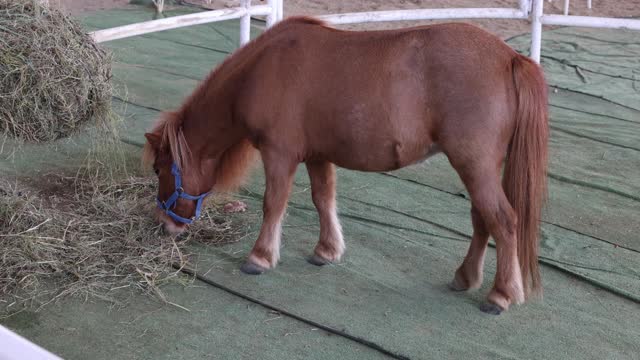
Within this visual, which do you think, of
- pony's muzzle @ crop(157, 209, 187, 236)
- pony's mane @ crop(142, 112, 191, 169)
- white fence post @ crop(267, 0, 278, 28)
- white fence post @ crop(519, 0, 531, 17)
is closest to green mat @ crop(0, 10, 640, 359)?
pony's muzzle @ crop(157, 209, 187, 236)

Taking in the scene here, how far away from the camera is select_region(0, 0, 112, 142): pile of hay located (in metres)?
3.14

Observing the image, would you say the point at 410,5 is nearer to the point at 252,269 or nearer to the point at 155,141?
the point at 155,141

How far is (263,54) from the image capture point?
10.7ft

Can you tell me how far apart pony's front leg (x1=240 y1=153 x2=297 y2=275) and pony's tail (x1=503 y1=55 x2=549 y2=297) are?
93 centimetres

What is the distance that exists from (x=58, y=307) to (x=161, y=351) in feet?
1.83

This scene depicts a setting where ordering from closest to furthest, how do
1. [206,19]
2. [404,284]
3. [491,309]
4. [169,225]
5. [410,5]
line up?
1. [491,309]
2. [404,284]
3. [169,225]
4. [206,19]
5. [410,5]

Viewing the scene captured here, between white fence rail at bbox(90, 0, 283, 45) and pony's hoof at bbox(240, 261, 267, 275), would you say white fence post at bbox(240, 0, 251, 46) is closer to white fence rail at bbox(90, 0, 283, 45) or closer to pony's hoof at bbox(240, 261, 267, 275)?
white fence rail at bbox(90, 0, 283, 45)

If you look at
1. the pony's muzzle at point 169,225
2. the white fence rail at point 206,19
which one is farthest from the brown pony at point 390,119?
the white fence rail at point 206,19

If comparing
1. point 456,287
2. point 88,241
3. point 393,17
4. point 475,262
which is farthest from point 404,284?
point 393,17

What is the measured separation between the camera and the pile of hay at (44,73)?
10.3 feet

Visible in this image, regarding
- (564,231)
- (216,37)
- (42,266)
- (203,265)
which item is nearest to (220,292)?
(203,265)

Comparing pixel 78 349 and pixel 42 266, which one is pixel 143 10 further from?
pixel 78 349

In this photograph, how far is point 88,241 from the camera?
11.3 feet

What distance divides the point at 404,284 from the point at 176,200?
1106 millimetres
